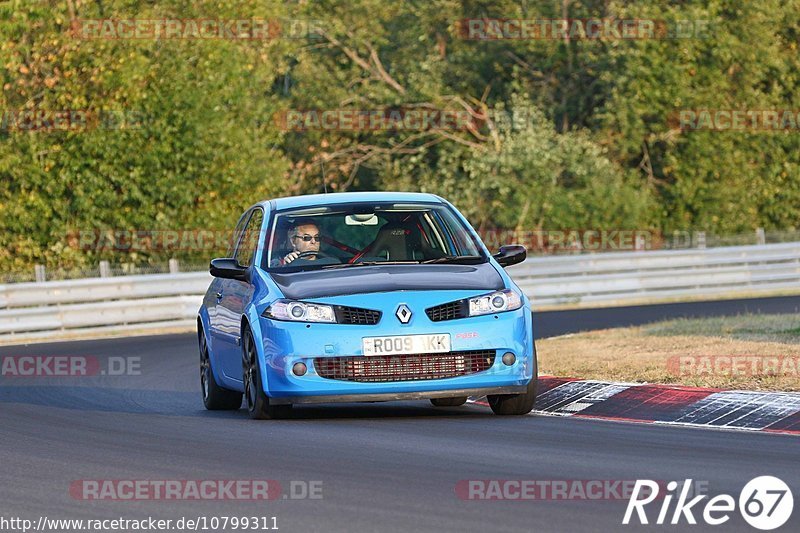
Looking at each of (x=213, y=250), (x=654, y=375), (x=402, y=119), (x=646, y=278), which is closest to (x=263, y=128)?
(x=402, y=119)

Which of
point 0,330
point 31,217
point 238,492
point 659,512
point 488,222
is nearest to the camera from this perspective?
point 659,512

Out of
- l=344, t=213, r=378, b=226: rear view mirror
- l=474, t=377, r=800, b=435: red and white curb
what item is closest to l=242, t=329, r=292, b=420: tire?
l=344, t=213, r=378, b=226: rear view mirror

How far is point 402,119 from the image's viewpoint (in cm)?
4303

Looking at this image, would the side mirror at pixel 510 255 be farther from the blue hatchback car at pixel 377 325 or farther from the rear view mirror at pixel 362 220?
the rear view mirror at pixel 362 220

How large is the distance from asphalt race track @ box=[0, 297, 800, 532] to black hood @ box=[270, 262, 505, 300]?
2.91 feet

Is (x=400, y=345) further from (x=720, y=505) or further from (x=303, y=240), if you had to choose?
(x=720, y=505)

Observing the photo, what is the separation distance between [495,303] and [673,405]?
1462 millimetres

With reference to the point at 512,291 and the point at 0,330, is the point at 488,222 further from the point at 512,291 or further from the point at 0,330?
the point at 512,291

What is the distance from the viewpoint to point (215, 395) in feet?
44.4

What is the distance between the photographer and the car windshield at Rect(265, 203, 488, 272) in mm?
12297

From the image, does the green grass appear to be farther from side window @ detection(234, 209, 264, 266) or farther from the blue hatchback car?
side window @ detection(234, 209, 264, 266)

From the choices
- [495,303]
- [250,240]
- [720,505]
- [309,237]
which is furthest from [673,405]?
[720,505]

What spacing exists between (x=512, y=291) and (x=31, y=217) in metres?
24.2

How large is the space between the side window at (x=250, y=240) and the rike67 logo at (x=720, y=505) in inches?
207
